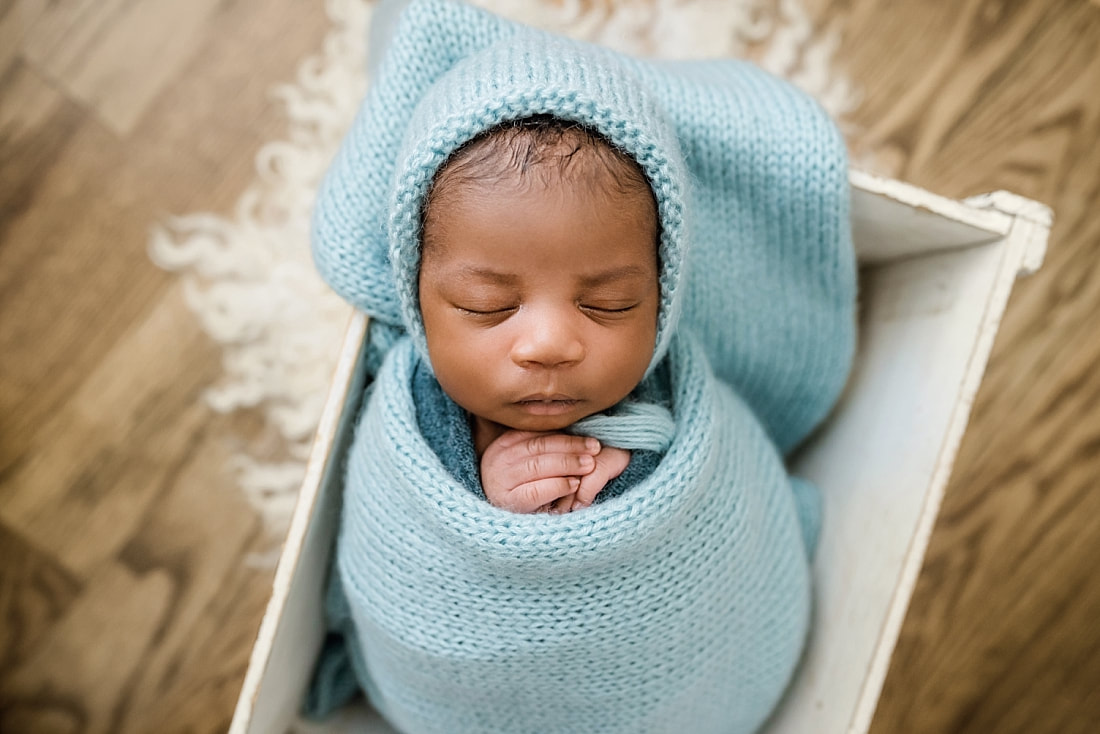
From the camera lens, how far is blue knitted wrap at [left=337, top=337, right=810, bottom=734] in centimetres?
69

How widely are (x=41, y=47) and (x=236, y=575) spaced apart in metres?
0.76

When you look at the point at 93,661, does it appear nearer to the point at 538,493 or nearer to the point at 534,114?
the point at 538,493

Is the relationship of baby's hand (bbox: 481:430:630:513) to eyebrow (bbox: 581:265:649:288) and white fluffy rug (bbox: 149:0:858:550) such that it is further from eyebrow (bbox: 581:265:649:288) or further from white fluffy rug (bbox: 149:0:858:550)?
white fluffy rug (bbox: 149:0:858:550)

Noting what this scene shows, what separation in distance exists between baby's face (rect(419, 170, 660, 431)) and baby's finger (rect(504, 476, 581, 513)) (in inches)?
2.4

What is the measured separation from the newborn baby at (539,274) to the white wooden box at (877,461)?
18 cm

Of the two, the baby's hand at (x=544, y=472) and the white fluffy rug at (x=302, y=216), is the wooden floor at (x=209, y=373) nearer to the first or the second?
the white fluffy rug at (x=302, y=216)

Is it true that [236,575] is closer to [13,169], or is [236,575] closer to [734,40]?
[13,169]

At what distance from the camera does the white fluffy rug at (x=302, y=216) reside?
3.78ft

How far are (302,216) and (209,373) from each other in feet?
0.80

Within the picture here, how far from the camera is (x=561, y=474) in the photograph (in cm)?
70

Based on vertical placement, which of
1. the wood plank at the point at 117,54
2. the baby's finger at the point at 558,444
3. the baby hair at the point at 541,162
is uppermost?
→ the baby hair at the point at 541,162

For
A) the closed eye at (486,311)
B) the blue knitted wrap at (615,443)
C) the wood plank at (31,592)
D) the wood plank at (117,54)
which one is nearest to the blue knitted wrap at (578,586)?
the blue knitted wrap at (615,443)

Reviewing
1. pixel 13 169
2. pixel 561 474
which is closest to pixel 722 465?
pixel 561 474

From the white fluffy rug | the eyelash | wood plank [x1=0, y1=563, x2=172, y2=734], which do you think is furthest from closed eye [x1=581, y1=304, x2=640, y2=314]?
wood plank [x1=0, y1=563, x2=172, y2=734]
